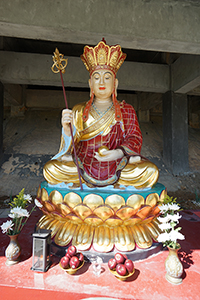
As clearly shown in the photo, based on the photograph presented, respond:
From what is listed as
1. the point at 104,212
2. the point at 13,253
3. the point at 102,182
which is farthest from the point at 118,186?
the point at 13,253

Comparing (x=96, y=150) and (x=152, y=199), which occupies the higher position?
(x=96, y=150)

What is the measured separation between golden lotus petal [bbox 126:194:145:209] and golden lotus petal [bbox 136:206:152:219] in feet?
0.16

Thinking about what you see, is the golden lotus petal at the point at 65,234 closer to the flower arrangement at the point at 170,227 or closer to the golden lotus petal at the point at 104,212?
the golden lotus petal at the point at 104,212

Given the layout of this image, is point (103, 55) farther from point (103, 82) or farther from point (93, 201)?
point (93, 201)

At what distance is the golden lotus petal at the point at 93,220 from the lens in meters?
1.56

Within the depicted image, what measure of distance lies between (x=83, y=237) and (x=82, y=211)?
0.78 ft

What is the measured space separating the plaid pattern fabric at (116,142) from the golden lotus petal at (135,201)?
465 millimetres

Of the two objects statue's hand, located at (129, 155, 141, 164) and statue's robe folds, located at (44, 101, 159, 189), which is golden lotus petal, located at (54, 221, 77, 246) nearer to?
statue's robe folds, located at (44, 101, 159, 189)

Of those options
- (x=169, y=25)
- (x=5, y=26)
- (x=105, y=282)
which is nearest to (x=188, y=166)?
(x=169, y=25)

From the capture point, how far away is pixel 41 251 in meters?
1.39

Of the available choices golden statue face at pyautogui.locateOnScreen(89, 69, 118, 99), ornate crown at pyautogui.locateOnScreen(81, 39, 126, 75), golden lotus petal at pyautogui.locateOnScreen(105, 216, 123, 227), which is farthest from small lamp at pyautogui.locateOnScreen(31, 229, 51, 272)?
ornate crown at pyautogui.locateOnScreen(81, 39, 126, 75)

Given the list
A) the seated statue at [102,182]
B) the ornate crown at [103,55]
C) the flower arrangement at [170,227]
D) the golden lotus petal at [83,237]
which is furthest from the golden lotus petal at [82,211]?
the ornate crown at [103,55]

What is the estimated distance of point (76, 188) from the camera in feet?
5.60

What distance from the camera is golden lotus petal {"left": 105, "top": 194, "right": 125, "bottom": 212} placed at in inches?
61.0
